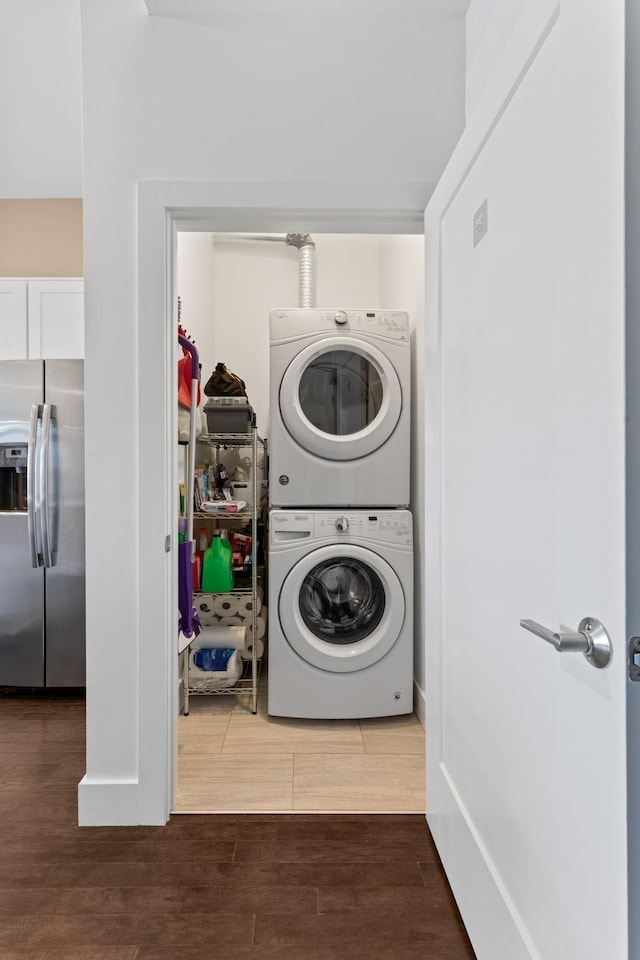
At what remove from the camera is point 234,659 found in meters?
2.78

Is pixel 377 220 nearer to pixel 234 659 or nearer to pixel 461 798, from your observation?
pixel 461 798

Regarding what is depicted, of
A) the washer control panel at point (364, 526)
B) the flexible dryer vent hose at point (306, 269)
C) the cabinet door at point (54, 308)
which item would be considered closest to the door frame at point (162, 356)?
the washer control panel at point (364, 526)

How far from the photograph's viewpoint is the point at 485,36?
1691mm

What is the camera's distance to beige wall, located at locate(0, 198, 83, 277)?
3.63 m

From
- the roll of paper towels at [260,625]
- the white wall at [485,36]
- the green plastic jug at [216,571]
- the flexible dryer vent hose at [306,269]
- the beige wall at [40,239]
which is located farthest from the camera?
the beige wall at [40,239]

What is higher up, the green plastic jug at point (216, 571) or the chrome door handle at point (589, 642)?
the chrome door handle at point (589, 642)

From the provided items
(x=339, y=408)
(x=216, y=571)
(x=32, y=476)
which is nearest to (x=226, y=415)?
(x=339, y=408)

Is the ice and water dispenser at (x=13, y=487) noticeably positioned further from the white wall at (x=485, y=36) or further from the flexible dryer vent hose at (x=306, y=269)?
the white wall at (x=485, y=36)

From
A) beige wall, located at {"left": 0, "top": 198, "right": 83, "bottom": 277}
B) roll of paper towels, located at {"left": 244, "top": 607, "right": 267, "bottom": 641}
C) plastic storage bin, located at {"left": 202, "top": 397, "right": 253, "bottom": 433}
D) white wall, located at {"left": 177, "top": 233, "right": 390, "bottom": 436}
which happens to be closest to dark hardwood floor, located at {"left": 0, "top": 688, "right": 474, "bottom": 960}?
roll of paper towels, located at {"left": 244, "top": 607, "right": 267, "bottom": 641}

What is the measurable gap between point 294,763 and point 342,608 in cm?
69

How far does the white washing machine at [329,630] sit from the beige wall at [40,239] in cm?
227

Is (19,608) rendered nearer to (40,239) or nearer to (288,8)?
(40,239)

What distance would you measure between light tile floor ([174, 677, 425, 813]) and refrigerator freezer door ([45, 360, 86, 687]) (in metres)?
0.69

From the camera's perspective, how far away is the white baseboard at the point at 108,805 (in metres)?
1.84
